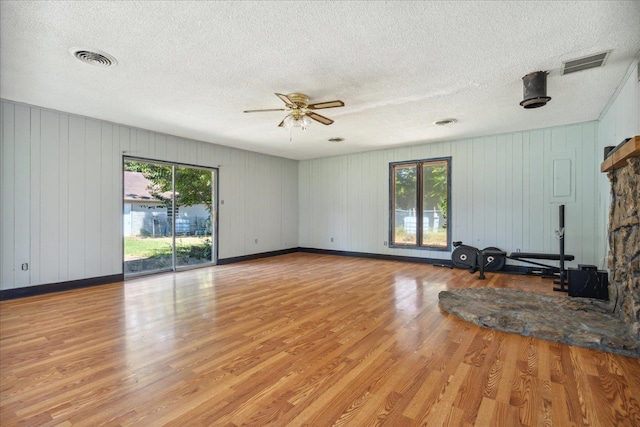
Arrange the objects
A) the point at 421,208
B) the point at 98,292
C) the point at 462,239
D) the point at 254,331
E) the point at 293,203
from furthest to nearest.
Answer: the point at 293,203 → the point at 421,208 → the point at 462,239 → the point at 98,292 → the point at 254,331

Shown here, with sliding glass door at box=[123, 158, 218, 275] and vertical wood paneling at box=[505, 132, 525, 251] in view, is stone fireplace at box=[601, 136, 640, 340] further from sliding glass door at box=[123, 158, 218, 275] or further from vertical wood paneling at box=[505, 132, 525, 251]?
sliding glass door at box=[123, 158, 218, 275]

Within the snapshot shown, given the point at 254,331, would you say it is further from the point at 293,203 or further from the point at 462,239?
the point at 293,203

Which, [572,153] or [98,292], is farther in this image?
[572,153]

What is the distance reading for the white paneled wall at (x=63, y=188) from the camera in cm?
426

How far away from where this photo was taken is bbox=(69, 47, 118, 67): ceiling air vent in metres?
2.85

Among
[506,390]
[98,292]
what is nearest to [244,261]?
[98,292]

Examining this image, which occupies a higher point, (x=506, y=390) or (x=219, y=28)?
(x=219, y=28)

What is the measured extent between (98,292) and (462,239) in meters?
6.56

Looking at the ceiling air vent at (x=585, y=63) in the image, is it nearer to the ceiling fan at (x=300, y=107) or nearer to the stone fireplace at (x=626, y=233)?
the stone fireplace at (x=626, y=233)

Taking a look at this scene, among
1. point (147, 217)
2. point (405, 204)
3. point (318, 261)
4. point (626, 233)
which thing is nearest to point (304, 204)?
point (318, 261)

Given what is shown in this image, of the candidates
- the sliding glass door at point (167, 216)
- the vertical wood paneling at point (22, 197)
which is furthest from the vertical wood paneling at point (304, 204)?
the vertical wood paneling at point (22, 197)

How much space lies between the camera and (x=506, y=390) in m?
2.06

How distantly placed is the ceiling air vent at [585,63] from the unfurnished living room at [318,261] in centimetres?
2

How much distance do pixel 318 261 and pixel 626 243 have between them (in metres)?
5.42
